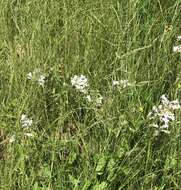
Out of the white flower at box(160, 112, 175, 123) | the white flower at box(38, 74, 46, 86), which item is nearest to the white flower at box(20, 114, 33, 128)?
the white flower at box(38, 74, 46, 86)

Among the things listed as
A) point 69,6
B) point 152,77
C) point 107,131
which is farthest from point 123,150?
point 69,6

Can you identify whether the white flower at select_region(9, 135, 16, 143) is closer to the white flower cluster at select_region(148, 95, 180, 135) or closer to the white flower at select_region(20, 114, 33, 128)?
the white flower at select_region(20, 114, 33, 128)

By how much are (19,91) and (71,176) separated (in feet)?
1.90

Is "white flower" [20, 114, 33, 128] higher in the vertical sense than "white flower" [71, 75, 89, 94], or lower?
lower

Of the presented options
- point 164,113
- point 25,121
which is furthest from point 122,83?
point 25,121

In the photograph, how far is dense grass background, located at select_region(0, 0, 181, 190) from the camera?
1.88m

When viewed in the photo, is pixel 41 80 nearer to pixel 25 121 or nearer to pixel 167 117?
pixel 25 121

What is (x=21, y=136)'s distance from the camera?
1.93 metres

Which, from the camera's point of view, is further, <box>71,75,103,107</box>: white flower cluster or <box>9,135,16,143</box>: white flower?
<box>71,75,103,107</box>: white flower cluster

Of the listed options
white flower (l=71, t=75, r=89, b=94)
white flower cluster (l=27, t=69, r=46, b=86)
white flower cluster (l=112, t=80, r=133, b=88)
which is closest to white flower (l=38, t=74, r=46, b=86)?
white flower cluster (l=27, t=69, r=46, b=86)

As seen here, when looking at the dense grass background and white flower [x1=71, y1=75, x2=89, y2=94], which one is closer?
the dense grass background

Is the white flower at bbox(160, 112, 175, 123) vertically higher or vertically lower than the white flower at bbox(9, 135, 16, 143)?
higher

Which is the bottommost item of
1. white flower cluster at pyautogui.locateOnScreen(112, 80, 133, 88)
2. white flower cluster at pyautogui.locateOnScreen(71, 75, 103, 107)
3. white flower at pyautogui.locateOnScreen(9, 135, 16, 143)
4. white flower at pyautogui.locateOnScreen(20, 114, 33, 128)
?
white flower at pyautogui.locateOnScreen(9, 135, 16, 143)

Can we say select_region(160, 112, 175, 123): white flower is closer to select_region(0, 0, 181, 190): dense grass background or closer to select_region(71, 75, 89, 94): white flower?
select_region(0, 0, 181, 190): dense grass background
